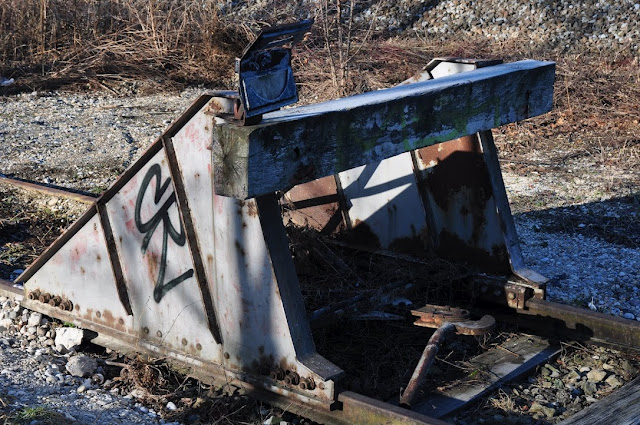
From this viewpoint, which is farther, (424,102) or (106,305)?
(106,305)

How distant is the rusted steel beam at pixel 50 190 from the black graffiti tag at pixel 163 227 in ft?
8.28

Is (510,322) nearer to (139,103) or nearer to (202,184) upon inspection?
(202,184)

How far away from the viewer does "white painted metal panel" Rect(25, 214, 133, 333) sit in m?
4.30

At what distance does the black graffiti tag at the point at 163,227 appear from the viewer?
12.7ft

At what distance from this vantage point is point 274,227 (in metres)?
3.55

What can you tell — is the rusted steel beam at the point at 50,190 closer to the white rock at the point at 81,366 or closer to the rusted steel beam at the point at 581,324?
the white rock at the point at 81,366

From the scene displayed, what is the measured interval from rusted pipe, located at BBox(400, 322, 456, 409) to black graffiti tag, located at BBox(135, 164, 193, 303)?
1111mm

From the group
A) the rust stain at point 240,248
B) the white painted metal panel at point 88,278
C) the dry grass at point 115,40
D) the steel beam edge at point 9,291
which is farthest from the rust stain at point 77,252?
the dry grass at point 115,40

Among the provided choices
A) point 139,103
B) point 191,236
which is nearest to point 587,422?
point 191,236

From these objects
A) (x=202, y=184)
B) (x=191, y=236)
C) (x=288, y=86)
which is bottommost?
(x=191, y=236)

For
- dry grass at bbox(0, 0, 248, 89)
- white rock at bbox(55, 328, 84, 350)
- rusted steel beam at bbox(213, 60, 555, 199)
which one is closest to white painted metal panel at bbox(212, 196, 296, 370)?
rusted steel beam at bbox(213, 60, 555, 199)

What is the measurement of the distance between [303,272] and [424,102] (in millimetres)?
1675

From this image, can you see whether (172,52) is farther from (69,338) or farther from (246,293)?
(246,293)

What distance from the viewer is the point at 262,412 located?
12.4 feet
